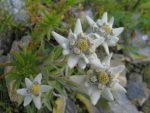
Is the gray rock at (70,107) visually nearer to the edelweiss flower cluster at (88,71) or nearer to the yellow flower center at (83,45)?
the edelweiss flower cluster at (88,71)

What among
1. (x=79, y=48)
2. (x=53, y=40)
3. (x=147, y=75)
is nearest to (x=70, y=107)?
(x=53, y=40)

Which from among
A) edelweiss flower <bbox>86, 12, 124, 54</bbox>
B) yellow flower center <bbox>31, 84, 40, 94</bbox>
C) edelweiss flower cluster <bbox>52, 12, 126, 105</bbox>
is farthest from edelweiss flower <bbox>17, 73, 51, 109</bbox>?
edelweiss flower <bbox>86, 12, 124, 54</bbox>

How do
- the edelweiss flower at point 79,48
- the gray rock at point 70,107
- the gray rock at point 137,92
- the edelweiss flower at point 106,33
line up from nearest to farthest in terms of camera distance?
the edelweiss flower at point 79,48 < the edelweiss flower at point 106,33 < the gray rock at point 70,107 < the gray rock at point 137,92

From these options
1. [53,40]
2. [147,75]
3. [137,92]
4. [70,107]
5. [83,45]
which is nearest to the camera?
[83,45]

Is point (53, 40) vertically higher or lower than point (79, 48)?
lower

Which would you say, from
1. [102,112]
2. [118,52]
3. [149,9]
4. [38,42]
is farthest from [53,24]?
[149,9]

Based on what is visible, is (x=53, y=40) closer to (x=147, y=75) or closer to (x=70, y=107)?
(x=70, y=107)

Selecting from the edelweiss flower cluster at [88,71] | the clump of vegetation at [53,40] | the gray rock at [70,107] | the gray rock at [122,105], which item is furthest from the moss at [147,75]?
the edelweiss flower cluster at [88,71]
